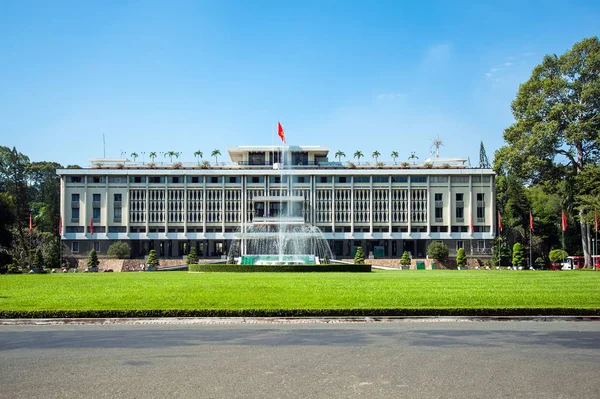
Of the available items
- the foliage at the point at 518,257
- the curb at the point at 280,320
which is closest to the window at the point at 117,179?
the foliage at the point at 518,257

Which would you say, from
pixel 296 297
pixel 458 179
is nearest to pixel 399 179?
pixel 458 179

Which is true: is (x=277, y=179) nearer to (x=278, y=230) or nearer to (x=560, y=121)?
(x=278, y=230)

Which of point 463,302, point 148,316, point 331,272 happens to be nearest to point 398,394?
point 148,316

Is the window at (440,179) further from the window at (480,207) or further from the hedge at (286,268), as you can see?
the hedge at (286,268)

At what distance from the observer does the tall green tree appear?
6512 centimetres

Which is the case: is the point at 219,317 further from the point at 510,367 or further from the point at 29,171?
the point at 29,171

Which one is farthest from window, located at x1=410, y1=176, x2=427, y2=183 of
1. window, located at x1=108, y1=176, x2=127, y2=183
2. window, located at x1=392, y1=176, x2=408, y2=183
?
window, located at x1=108, y1=176, x2=127, y2=183

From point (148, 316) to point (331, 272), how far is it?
1168 inches

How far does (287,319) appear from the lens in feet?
65.2

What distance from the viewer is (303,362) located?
1205 cm

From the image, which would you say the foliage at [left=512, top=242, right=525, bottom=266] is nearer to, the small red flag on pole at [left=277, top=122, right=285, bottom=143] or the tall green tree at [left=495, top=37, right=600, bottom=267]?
the tall green tree at [left=495, top=37, right=600, bottom=267]

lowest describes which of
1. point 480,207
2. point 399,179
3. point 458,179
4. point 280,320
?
point 280,320

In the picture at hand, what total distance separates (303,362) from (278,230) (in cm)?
8640

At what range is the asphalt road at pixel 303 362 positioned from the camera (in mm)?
9945
